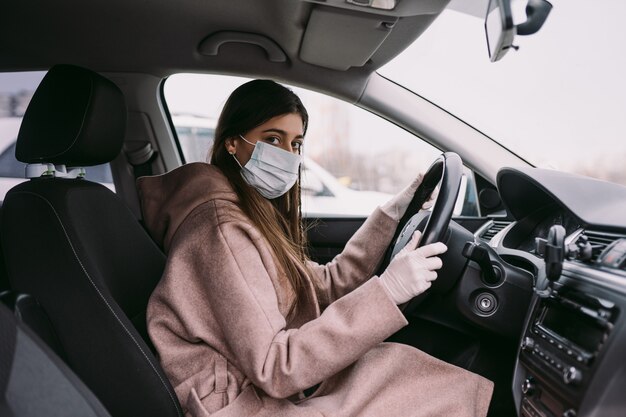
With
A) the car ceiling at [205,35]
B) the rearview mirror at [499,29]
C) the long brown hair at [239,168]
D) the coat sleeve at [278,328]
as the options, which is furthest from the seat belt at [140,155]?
the rearview mirror at [499,29]

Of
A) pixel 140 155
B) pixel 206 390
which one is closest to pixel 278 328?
pixel 206 390

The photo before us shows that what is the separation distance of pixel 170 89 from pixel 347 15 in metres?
1.17

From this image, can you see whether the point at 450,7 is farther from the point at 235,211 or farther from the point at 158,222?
the point at 158,222

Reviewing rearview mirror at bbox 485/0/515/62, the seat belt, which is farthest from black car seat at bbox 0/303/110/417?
the seat belt

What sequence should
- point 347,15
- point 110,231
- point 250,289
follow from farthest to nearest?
point 347,15 < point 110,231 < point 250,289

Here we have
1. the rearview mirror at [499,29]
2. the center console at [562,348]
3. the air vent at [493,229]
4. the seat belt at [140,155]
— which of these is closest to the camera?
the rearview mirror at [499,29]

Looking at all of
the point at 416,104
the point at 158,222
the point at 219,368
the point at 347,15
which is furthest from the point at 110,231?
the point at 416,104

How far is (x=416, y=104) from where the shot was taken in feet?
7.25

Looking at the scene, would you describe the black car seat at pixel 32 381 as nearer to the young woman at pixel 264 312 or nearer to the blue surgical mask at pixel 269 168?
the young woman at pixel 264 312

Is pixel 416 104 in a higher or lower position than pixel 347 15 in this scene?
lower

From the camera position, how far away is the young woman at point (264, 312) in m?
1.27

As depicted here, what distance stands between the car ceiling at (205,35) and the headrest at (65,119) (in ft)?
1.39

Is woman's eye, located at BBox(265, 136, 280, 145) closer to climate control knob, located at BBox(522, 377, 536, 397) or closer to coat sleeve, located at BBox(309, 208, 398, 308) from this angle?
coat sleeve, located at BBox(309, 208, 398, 308)

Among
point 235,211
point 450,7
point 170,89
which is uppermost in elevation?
point 450,7
